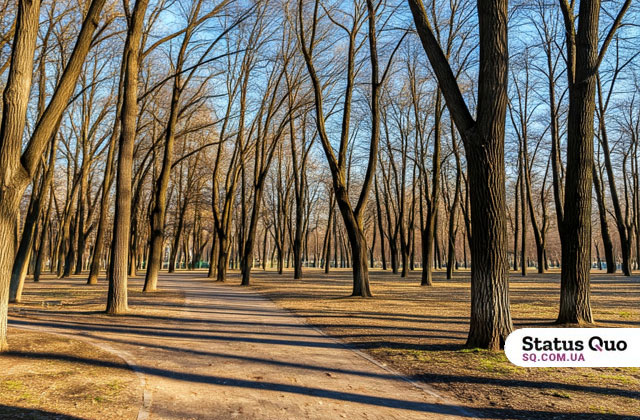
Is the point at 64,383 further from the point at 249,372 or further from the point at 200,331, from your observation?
the point at 200,331

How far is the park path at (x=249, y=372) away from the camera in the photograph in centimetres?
413

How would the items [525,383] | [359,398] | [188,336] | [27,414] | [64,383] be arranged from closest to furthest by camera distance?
1. [27,414]
2. [359,398]
3. [64,383]
4. [525,383]
5. [188,336]

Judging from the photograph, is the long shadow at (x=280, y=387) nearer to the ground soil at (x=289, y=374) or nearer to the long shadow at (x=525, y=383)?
the ground soil at (x=289, y=374)

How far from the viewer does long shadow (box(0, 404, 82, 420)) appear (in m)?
3.70

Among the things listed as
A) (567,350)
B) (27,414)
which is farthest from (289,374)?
(567,350)

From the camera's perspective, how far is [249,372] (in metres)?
5.50

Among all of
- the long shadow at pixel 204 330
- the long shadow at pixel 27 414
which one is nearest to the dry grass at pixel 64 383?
the long shadow at pixel 27 414

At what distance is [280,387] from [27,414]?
7.56 ft

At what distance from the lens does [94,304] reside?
12.9 m

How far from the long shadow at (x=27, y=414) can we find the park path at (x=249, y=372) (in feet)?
2.12

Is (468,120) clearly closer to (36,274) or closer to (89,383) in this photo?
(89,383)

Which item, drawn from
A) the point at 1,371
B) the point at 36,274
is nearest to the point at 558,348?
the point at 1,371

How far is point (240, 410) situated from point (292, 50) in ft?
70.6

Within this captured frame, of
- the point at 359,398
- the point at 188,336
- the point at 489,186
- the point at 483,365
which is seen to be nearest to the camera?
the point at 359,398
